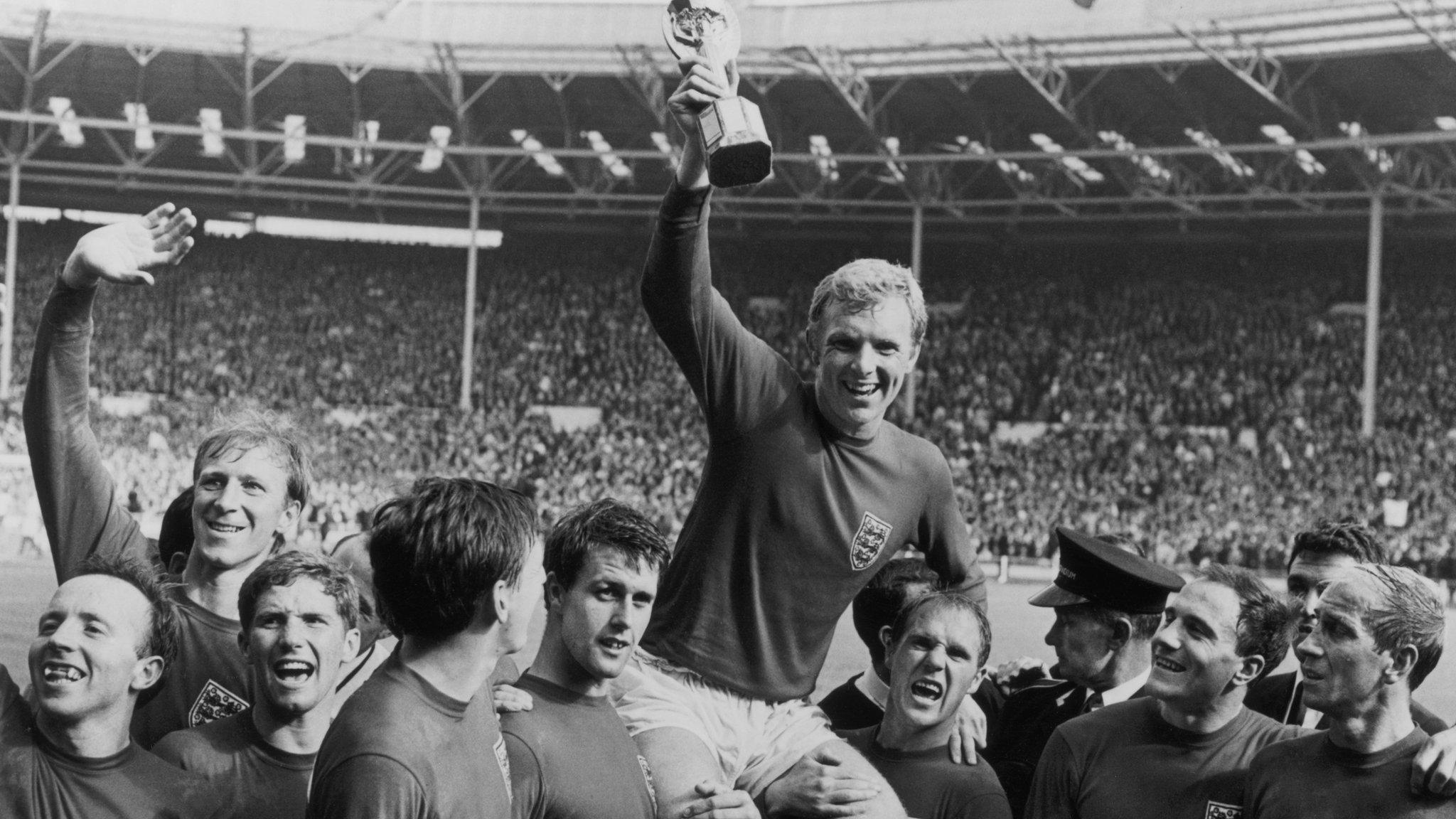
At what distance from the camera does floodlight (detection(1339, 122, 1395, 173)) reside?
29.3m

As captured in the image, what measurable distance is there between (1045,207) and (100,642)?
3705 cm

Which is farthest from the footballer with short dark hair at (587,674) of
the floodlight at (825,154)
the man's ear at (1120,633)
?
the floodlight at (825,154)

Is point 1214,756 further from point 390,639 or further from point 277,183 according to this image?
point 277,183

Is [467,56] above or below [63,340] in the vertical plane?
above

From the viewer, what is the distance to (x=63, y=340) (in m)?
3.95

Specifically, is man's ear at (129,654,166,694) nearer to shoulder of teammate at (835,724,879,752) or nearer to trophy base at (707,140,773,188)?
trophy base at (707,140,773,188)

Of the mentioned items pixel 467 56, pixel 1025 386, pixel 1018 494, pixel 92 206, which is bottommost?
pixel 1018 494

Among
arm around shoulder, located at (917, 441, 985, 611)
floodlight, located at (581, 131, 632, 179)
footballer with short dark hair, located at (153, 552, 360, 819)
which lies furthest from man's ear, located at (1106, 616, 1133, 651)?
floodlight, located at (581, 131, 632, 179)

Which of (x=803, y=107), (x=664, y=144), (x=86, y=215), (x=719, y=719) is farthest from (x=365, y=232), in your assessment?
(x=719, y=719)

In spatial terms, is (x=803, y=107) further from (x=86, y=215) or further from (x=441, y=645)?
(x=441, y=645)

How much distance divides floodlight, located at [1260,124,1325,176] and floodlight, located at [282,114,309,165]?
2115 cm

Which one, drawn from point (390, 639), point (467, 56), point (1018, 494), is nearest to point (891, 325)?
point (390, 639)

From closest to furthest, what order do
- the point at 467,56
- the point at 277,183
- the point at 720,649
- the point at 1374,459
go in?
1. the point at 720,649
2. the point at 1374,459
3. the point at 467,56
4. the point at 277,183

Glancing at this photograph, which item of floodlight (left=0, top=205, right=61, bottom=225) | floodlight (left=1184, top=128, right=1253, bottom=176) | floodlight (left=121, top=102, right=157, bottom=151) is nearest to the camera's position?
floodlight (left=1184, top=128, right=1253, bottom=176)
